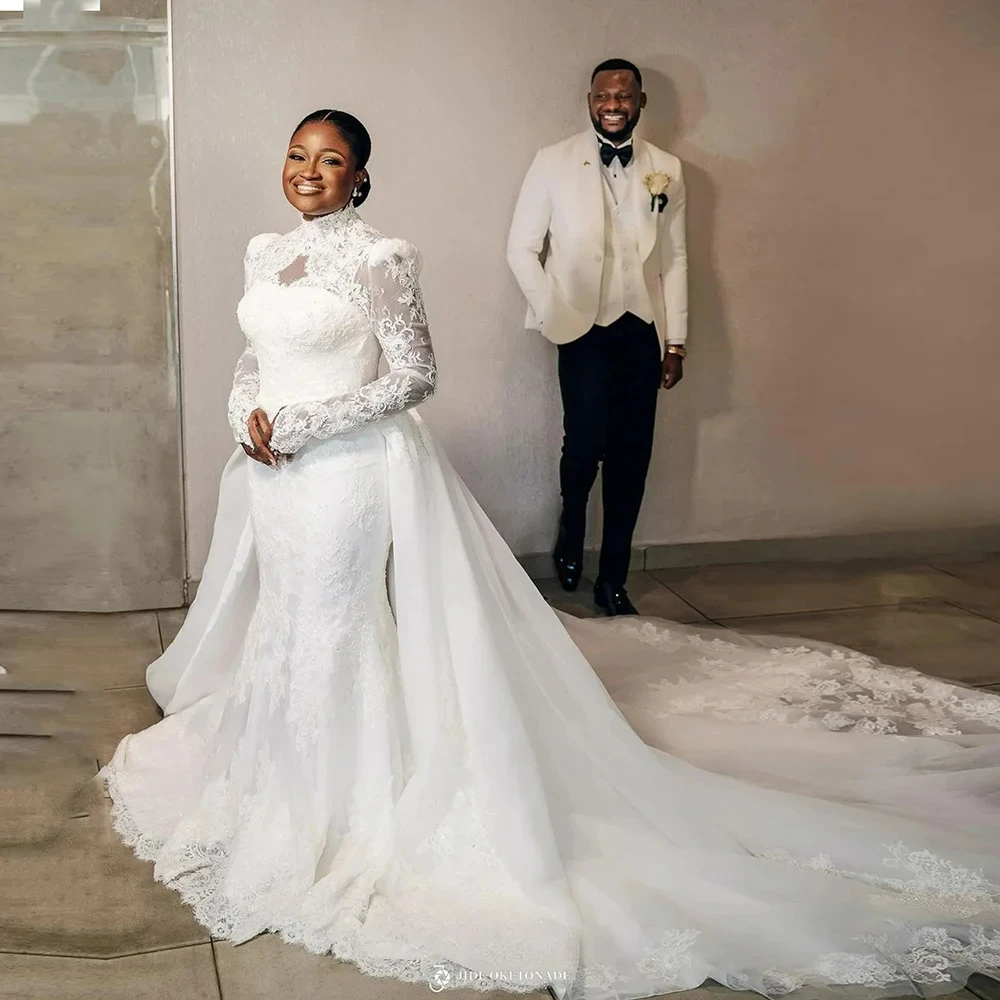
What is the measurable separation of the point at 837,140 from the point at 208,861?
3.91 m

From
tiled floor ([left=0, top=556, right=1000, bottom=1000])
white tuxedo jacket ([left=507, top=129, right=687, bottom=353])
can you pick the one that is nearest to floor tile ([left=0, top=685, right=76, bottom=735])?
tiled floor ([left=0, top=556, right=1000, bottom=1000])

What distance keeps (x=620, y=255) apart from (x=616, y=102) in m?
0.54

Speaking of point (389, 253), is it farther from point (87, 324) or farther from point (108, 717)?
point (87, 324)

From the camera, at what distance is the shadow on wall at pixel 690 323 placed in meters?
4.98

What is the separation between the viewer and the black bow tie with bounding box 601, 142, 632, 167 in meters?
4.54

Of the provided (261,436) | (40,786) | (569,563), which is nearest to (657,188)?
(569,563)

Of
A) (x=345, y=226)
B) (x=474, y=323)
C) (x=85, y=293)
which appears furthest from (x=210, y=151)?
(x=345, y=226)

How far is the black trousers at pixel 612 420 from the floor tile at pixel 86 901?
7.60 ft

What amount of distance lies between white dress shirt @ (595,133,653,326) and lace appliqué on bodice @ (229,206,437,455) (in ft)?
6.16

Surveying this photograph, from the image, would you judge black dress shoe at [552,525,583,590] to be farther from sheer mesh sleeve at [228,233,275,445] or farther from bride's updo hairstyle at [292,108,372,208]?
bride's updo hairstyle at [292,108,372,208]

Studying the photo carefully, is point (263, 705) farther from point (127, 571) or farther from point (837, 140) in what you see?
point (837, 140)

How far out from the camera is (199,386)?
15.2 feet

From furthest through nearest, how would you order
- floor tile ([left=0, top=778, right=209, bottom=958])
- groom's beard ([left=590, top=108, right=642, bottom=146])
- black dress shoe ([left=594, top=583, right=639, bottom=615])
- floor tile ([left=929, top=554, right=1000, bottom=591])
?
floor tile ([left=929, top=554, right=1000, bottom=591]) → black dress shoe ([left=594, top=583, right=639, bottom=615]) → groom's beard ([left=590, top=108, right=642, bottom=146]) → floor tile ([left=0, top=778, right=209, bottom=958])

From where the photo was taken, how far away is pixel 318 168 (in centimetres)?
274
